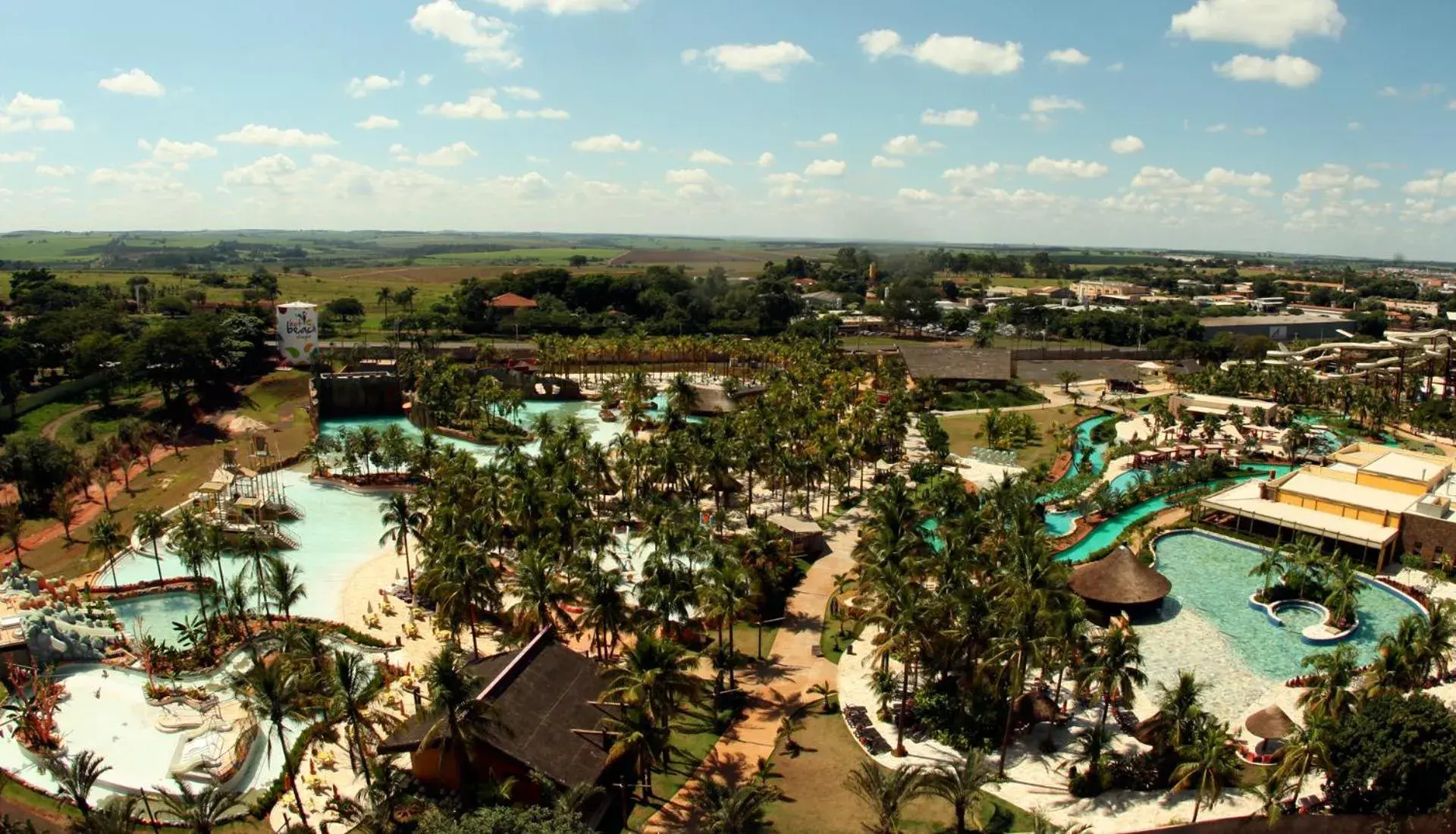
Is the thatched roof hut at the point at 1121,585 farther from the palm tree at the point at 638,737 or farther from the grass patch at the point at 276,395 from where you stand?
the grass patch at the point at 276,395

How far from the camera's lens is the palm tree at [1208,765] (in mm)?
25031

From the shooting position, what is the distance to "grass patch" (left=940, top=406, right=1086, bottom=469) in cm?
7075

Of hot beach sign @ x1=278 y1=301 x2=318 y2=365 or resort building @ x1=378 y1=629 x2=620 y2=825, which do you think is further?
hot beach sign @ x1=278 y1=301 x2=318 y2=365

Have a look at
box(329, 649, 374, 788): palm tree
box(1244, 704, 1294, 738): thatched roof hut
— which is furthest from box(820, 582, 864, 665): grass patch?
box(329, 649, 374, 788): palm tree

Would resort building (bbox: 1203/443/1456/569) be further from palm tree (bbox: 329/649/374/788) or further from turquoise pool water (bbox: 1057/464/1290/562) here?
palm tree (bbox: 329/649/374/788)

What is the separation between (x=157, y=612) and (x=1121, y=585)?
44877 millimetres

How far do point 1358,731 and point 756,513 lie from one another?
33801mm

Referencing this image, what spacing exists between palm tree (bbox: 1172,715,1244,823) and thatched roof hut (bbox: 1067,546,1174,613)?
503 inches

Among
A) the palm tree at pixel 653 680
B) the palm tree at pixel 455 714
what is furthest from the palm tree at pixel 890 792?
the palm tree at pixel 455 714

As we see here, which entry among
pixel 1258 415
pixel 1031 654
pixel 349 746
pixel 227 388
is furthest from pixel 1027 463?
pixel 227 388

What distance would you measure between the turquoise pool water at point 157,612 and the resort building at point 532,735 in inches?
744

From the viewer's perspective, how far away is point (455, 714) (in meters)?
25.2

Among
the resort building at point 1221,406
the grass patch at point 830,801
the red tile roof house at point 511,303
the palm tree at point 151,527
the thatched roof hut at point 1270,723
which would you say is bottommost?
the grass patch at point 830,801

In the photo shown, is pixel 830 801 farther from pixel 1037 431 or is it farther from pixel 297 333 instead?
pixel 297 333
